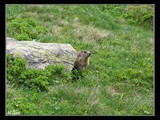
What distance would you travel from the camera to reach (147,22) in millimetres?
23594

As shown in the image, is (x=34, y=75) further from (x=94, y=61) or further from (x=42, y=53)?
(x=94, y=61)

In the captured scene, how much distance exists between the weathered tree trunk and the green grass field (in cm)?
76

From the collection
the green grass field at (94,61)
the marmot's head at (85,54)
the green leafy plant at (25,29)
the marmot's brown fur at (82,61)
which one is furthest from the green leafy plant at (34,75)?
the green leafy plant at (25,29)

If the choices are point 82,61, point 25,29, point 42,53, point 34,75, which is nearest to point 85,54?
point 82,61

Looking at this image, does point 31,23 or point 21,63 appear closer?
point 21,63

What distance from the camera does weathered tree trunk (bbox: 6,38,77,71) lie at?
1088cm

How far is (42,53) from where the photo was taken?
11.2 metres

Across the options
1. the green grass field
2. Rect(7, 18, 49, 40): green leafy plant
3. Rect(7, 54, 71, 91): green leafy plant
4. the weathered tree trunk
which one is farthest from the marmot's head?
Rect(7, 18, 49, 40): green leafy plant

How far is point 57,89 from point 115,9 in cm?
1600

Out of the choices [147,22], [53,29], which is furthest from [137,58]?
[147,22]

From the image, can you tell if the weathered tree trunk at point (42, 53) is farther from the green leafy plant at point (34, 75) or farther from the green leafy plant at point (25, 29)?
the green leafy plant at point (25, 29)

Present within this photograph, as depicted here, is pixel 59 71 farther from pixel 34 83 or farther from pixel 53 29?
pixel 53 29

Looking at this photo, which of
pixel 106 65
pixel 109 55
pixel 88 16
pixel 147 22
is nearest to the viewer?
pixel 106 65

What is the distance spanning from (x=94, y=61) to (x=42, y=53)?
2.70m
